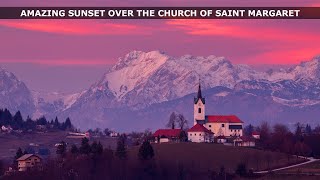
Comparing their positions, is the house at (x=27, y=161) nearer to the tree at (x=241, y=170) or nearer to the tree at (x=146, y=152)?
the tree at (x=146, y=152)

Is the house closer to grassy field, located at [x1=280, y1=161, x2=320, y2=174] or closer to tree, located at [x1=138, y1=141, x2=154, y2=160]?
tree, located at [x1=138, y1=141, x2=154, y2=160]

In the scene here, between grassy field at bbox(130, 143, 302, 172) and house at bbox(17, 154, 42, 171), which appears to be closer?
grassy field at bbox(130, 143, 302, 172)

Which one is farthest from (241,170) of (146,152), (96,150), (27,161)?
(27,161)

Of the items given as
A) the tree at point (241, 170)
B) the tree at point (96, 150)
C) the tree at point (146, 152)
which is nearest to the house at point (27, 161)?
the tree at point (96, 150)

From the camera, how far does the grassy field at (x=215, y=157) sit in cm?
17075

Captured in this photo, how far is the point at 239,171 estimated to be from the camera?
158m

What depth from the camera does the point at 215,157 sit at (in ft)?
596

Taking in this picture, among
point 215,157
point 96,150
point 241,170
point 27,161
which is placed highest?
point 96,150

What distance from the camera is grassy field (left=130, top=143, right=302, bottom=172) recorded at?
17075 cm

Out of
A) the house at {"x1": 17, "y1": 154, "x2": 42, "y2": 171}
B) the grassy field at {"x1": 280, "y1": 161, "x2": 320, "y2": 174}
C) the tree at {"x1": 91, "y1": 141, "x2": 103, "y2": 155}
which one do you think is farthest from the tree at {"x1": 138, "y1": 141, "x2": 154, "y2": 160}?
the grassy field at {"x1": 280, "y1": 161, "x2": 320, "y2": 174}

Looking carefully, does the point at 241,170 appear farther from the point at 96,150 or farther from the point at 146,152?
the point at 96,150

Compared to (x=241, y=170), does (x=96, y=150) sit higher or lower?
higher

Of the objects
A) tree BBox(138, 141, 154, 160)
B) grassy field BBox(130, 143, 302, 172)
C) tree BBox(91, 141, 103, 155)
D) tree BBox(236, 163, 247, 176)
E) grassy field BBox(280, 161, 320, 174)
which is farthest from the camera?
tree BBox(138, 141, 154, 160)

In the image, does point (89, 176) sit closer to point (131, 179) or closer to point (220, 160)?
point (131, 179)
